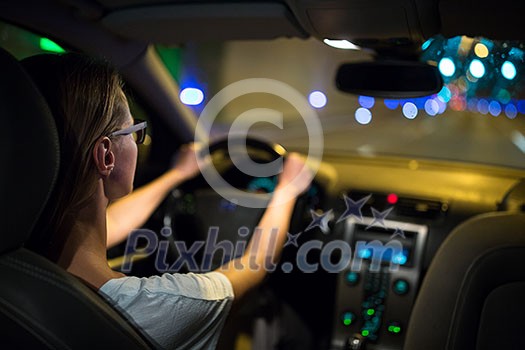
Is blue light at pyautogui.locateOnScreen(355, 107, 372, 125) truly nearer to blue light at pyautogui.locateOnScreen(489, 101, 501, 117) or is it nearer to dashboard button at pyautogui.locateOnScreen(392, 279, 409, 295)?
blue light at pyautogui.locateOnScreen(489, 101, 501, 117)

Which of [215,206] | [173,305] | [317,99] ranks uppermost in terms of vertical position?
[317,99]

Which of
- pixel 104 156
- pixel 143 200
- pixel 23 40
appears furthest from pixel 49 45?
pixel 104 156

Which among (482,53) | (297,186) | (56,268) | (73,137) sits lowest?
(56,268)

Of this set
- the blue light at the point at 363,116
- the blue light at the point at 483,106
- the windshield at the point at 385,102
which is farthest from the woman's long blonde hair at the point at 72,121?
the blue light at the point at 363,116

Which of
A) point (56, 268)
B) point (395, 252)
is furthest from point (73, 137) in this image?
point (395, 252)

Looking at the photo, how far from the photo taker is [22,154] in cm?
148

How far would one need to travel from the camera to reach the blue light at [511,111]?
479cm

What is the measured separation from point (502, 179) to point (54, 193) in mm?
1921

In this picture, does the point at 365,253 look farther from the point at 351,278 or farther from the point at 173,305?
the point at 173,305

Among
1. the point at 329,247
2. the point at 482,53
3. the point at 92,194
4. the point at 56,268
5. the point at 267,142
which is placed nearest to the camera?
the point at 56,268

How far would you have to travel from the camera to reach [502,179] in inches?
117

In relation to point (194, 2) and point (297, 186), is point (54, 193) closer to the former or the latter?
point (194, 2)

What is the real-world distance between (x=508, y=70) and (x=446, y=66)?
280 mm

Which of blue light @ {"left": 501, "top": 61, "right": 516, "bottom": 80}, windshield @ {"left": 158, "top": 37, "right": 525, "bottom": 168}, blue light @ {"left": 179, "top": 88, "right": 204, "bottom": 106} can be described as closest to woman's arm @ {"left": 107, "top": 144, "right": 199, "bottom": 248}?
blue light @ {"left": 179, "top": 88, "right": 204, "bottom": 106}
